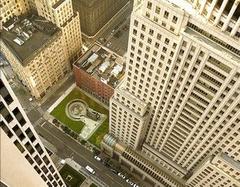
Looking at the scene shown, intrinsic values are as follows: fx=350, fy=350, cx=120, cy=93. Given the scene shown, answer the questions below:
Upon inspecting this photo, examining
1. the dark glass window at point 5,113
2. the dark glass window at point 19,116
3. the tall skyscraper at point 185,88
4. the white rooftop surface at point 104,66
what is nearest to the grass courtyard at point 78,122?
the white rooftop surface at point 104,66

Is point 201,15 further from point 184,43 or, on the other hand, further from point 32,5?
point 32,5

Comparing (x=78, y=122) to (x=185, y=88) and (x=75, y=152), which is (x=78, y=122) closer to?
(x=75, y=152)

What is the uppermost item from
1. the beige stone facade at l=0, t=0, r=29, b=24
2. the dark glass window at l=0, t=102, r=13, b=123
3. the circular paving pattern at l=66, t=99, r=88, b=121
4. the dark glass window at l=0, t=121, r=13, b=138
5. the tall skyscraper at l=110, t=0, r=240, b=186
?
the beige stone facade at l=0, t=0, r=29, b=24

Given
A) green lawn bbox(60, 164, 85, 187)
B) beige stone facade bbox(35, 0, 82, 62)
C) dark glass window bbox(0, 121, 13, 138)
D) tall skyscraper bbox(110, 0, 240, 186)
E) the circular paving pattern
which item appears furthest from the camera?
the circular paving pattern

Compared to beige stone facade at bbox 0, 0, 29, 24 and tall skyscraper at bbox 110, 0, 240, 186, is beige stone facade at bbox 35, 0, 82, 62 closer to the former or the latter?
beige stone facade at bbox 0, 0, 29, 24

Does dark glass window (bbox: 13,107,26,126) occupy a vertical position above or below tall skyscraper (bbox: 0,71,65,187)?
above

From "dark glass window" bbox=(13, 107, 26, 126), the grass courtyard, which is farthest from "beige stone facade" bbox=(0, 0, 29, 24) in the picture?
"dark glass window" bbox=(13, 107, 26, 126)

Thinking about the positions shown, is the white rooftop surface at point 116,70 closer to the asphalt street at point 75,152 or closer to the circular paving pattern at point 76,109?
the circular paving pattern at point 76,109

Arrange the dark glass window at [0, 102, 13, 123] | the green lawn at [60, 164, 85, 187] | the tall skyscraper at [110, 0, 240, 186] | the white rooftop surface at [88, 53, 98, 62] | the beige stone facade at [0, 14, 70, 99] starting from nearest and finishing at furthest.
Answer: the dark glass window at [0, 102, 13, 123]
the tall skyscraper at [110, 0, 240, 186]
the beige stone facade at [0, 14, 70, 99]
the green lawn at [60, 164, 85, 187]
the white rooftop surface at [88, 53, 98, 62]
